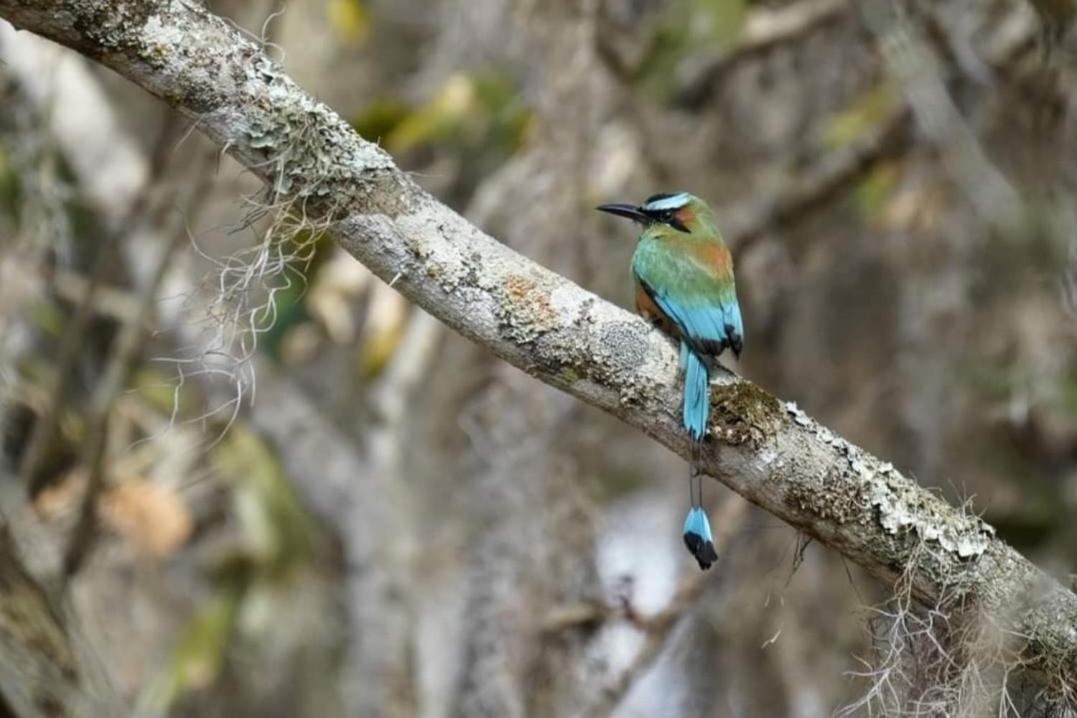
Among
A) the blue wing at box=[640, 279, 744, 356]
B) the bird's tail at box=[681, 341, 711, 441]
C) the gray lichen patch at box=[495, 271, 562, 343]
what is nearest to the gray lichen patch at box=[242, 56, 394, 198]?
the gray lichen patch at box=[495, 271, 562, 343]

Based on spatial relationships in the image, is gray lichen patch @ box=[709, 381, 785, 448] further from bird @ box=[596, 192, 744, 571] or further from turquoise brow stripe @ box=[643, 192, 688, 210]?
turquoise brow stripe @ box=[643, 192, 688, 210]

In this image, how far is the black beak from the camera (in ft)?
13.8

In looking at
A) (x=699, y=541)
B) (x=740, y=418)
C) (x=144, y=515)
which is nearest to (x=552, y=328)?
(x=740, y=418)

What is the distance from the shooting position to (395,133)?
6250 mm

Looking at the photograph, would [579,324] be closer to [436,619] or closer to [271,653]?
[436,619]

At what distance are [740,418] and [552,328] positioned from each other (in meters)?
0.41

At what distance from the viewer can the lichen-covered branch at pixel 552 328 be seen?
8.90 ft

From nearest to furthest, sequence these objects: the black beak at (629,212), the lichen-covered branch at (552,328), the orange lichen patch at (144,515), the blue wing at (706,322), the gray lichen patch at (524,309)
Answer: the lichen-covered branch at (552,328)
the gray lichen patch at (524,309)
the blue wing at (706,322)
the black beak at (629,212)
the orange lichen patch at (144,515)

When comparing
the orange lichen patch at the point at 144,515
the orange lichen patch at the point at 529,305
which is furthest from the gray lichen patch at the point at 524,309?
the orange lichen patch at the point at 144,515

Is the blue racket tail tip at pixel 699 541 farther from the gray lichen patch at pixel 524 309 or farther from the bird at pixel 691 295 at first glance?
the gray lichen patch at pixel 524 309

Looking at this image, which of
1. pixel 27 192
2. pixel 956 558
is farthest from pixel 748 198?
pixel 956 558

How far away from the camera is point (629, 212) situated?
14.0 ft

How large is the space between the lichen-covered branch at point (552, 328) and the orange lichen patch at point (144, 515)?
3.45m

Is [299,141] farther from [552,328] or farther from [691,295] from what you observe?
[691,295]
